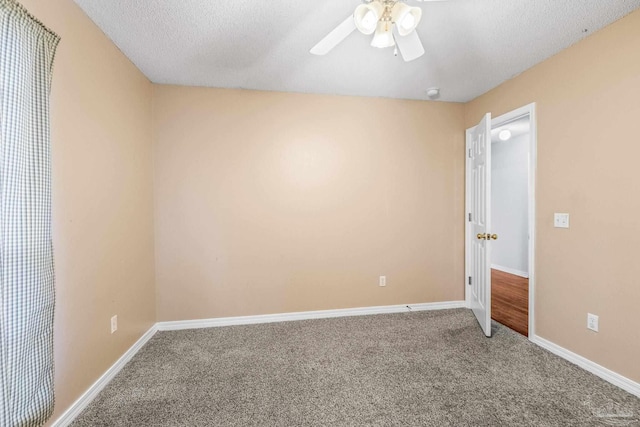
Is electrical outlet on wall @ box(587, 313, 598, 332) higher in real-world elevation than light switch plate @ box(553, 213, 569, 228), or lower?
lower

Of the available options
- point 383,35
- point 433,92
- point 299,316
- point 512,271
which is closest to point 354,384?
point 299,316

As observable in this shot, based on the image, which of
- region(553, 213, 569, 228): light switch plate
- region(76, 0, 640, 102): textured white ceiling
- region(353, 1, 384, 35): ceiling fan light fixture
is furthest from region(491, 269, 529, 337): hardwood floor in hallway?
region(353, 1, 384, 35): ceiling fan light fixture

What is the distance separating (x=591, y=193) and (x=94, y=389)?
11.8ft

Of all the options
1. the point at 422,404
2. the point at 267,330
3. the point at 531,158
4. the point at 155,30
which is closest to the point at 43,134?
the point at 155,30

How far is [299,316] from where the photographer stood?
3014 mm

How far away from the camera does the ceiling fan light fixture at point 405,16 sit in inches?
51.1

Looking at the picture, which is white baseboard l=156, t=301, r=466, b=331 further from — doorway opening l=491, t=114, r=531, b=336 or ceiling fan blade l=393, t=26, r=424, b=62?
ceiling fan blade l=393, t=26, r=424, b=62

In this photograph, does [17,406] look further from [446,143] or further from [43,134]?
[446,143]

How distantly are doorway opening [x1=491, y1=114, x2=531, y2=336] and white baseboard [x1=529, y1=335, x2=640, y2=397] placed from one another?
1606 millimetres

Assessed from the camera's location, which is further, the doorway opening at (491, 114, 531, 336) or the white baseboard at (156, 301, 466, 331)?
the doorway opening at (491, 114, 531, 336)

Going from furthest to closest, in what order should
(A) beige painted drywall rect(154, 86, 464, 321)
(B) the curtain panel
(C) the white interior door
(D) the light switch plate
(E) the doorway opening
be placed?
1. (E) the doorway opening
2. (A) beige painted drywall rect(154, 86, 464, 321)
3. (C) the white interior door
4. (D) the light switch plate
5. (B) the curtain panel

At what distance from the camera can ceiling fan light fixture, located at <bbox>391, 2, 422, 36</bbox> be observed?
130cm

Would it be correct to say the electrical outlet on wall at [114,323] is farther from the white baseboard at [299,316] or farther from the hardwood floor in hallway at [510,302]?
the hardwood floor in hallway at [510,302]

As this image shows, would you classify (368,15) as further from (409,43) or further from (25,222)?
(25,222)
